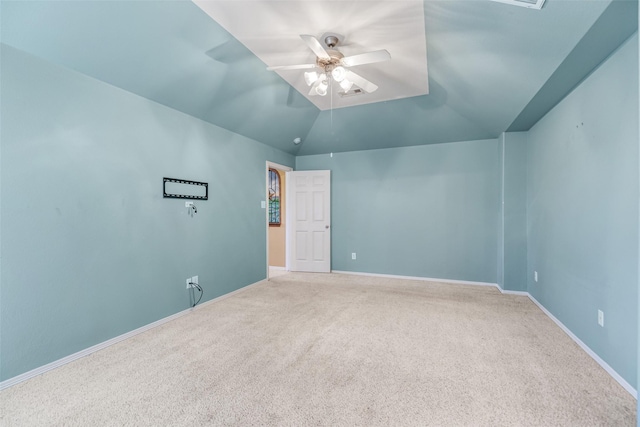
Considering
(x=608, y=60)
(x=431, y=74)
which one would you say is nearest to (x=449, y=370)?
(x=608, y=60)

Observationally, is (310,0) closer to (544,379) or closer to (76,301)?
(76,301)

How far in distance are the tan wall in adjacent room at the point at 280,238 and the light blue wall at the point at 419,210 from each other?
1.05m

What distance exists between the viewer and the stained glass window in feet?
20.2

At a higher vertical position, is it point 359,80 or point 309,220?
point 359,80

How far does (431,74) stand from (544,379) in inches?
114

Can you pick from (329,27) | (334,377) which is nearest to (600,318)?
(334,377)

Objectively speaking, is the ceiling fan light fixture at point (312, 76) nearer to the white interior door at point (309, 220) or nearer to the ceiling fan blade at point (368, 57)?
the ceiling fan blade at point (368, 57)

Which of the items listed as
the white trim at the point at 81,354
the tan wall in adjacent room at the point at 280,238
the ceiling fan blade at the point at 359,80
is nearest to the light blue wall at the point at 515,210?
the ceiling fan blade at the point at 359,80

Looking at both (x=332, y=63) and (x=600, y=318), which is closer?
(x=600, y=318)

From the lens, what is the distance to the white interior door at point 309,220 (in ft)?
17.8

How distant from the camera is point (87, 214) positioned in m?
2.38

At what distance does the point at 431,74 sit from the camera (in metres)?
3.07

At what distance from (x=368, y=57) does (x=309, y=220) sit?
11.8 feet

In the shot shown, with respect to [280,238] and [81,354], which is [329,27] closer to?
[81,354]
